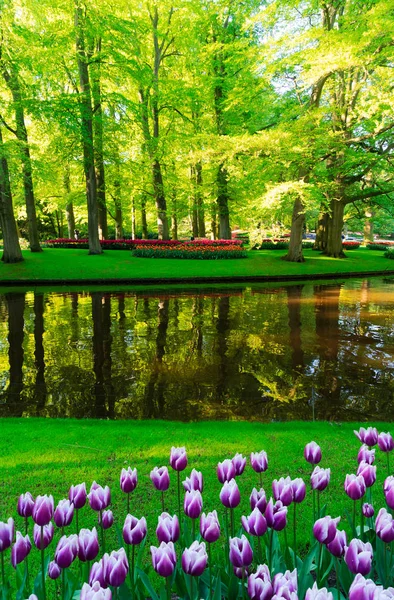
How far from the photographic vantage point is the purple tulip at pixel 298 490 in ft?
6.49

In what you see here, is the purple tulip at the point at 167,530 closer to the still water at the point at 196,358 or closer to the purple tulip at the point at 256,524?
the purple tulip at the point at 256,524

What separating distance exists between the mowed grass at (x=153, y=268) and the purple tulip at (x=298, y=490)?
706 inches

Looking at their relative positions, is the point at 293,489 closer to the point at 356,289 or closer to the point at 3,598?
the point at 3,598

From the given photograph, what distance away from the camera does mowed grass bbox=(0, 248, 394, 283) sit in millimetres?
19594

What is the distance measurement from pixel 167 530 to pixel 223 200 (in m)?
29.7

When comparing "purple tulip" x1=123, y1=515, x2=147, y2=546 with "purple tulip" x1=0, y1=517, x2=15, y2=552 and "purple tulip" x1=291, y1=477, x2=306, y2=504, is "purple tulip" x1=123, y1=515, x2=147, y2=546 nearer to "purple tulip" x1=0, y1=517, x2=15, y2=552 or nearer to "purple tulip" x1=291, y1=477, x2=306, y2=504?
"purple tulip" x1=0, y1=517, x2=15, y2=552

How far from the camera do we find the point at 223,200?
30141 millimetres

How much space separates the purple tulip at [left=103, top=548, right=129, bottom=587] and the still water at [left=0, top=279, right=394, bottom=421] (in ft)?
13.9

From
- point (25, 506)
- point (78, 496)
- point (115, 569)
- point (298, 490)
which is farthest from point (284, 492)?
point (25, 506)

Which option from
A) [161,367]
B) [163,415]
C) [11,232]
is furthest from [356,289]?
[11,232]

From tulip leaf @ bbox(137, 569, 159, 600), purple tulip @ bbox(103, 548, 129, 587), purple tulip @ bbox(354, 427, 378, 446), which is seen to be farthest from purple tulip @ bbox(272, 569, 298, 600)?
purple tulip @ bbox(354, 427, 378, 446)

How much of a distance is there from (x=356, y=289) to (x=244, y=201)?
46.4 ft

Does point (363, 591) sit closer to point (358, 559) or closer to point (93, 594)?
point (358, 559)

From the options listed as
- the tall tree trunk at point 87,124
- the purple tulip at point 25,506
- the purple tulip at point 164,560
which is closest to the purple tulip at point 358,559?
the purple tulip at point 164,560
